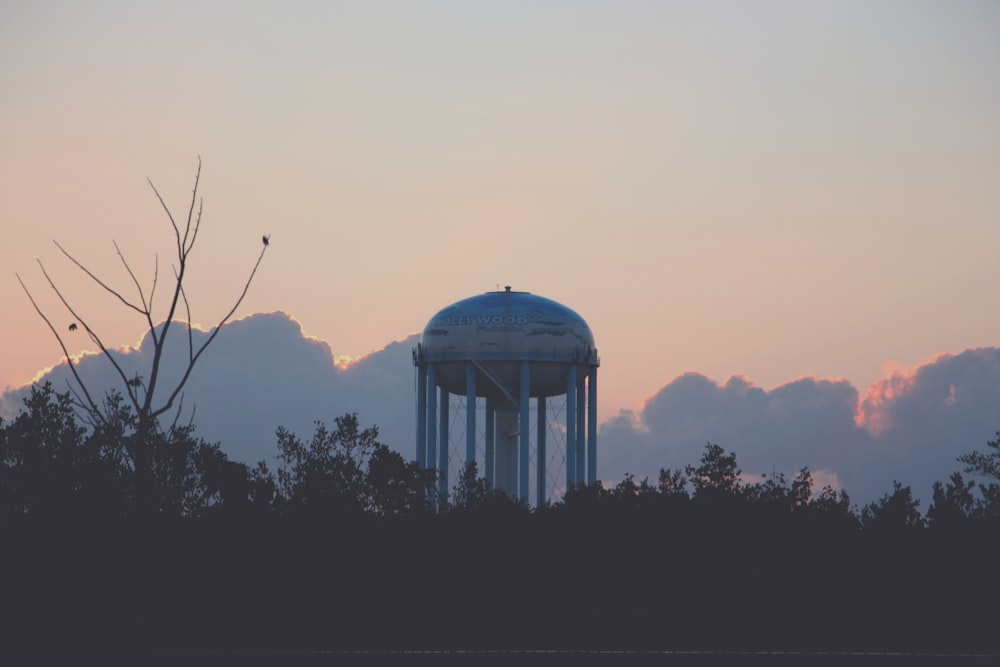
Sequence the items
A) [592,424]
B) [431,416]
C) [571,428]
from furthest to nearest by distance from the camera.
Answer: [592,424] → [431,416] → [571,428]

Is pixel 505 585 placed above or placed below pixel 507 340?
below

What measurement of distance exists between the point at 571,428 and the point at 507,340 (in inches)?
202

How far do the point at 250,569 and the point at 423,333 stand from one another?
20.3 metres

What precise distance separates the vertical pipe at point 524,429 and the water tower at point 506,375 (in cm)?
4

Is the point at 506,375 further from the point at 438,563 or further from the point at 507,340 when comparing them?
the point at 438,563

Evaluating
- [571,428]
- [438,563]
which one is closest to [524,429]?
[571,428]

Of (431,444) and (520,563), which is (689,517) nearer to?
(520,563)

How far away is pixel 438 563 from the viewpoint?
57281 millimetres

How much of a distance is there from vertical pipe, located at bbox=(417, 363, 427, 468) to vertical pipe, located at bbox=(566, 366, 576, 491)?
6527 millimetres

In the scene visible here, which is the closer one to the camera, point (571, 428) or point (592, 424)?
point (571, 428)

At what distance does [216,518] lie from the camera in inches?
2309

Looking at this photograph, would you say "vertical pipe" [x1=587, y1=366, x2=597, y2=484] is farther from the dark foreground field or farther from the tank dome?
the dark foreground field

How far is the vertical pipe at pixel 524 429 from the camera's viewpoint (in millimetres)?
70375

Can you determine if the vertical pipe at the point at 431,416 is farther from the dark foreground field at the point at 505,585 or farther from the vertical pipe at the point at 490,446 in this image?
the dark foreground field at the point at 505,585
